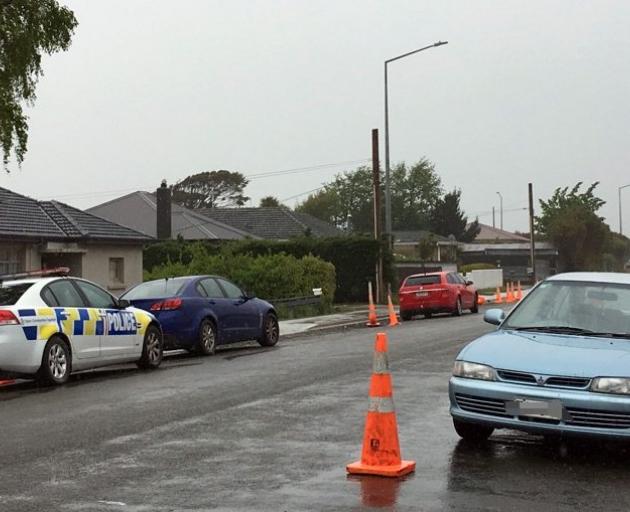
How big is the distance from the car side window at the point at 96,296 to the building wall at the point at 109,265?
17.9m

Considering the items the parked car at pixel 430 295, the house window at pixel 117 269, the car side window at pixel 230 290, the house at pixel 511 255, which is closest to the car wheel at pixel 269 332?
the car side window at pixel 230 290

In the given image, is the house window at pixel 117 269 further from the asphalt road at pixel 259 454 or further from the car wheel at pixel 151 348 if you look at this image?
the asphalt road at pixel 259 454

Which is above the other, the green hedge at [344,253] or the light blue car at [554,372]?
the green hedge at [344,253]

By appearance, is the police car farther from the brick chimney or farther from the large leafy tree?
the large leafy tree

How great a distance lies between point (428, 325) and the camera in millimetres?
25359

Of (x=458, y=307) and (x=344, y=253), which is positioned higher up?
(x=344, y=253)

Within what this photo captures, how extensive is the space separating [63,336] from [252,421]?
4.63 metres

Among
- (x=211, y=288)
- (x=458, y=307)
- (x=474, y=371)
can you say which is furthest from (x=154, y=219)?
(x=474, y=371)

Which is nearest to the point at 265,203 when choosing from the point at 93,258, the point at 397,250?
the point at 397,250

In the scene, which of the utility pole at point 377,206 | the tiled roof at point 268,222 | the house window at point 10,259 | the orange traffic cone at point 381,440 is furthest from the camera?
the tiled roof at point 268,222

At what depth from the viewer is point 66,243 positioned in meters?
31.2

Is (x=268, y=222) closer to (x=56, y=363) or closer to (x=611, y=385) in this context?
(x=56, y=363)

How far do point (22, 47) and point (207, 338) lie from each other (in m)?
5.91

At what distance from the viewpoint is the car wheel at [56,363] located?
41.9 ft
